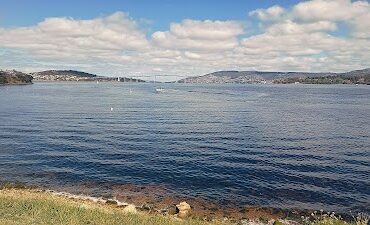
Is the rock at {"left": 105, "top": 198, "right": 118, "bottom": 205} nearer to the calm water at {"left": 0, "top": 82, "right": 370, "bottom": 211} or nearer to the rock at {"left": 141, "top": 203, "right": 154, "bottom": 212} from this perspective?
the rock at {"left": 141, "top": 203, "right": 154, "bottom": 212}

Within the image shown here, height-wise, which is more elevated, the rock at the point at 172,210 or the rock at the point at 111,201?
the rock at the point at 111,201

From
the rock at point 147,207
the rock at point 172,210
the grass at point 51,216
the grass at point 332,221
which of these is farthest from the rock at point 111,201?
the grass at point 332,221

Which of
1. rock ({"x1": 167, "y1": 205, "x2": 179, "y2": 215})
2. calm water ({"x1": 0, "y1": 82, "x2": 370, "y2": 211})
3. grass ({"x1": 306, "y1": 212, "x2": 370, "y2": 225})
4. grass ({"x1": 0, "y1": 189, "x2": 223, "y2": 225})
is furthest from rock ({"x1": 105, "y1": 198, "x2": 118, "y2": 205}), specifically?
grass ({"x1": 306, "y1": 212, "x2": 370, "y2": 225})

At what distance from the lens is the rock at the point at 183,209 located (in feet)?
121

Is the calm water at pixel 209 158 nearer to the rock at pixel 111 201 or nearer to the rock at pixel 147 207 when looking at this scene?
the rock at pixel 147 207

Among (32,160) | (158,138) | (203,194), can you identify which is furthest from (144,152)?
(203,194)

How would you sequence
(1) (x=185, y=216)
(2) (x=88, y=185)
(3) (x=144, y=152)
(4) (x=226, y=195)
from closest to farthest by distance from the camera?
(1) (x=185, y=216) → (4) (x=226, y=195) → (2) (x=88, y=185) → (3) (x=144, y=152)

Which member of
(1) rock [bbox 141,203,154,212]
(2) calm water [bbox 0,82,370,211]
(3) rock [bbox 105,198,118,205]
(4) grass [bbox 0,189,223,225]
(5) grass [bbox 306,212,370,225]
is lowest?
(1) rock [bbox 141,203,154,212]

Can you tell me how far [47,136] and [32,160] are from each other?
18.7 m

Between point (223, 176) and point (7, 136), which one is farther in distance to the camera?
point (7, 136)

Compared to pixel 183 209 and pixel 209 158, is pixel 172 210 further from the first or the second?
pixel 209 158

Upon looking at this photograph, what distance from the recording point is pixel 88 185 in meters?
46.5

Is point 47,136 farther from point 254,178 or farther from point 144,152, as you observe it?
point 254,178

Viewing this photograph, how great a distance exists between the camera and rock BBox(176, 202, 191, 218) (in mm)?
36844
